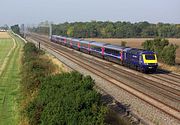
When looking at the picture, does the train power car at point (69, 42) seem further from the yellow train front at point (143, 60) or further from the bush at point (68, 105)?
the bush at point (68, 105)

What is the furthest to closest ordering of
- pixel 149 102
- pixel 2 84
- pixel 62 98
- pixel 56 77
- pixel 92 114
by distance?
pixel 2 84 → pixel 149 102 → pixel 56 77 → pixel 62 98 → pixel 92 114

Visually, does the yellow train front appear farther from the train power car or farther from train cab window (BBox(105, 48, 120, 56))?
the train power car

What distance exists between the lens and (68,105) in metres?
16.4

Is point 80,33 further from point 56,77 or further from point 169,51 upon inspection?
point 56,77

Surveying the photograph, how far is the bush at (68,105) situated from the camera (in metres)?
15.5

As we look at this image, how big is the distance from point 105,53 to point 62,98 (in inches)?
1536

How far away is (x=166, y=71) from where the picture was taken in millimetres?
43562

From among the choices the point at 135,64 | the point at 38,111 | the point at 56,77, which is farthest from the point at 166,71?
the point at 38,111

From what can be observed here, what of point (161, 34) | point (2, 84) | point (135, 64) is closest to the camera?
point (2, 84)

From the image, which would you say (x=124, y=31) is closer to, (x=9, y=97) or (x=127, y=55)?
(x=127, y=55)

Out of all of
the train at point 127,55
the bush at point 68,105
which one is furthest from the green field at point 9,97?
the train at point 127,55

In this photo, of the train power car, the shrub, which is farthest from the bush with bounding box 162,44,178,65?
the train power car

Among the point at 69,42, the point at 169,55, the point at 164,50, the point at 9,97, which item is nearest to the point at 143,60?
the point at 169,55

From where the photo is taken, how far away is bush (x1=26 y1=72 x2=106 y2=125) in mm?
15477
